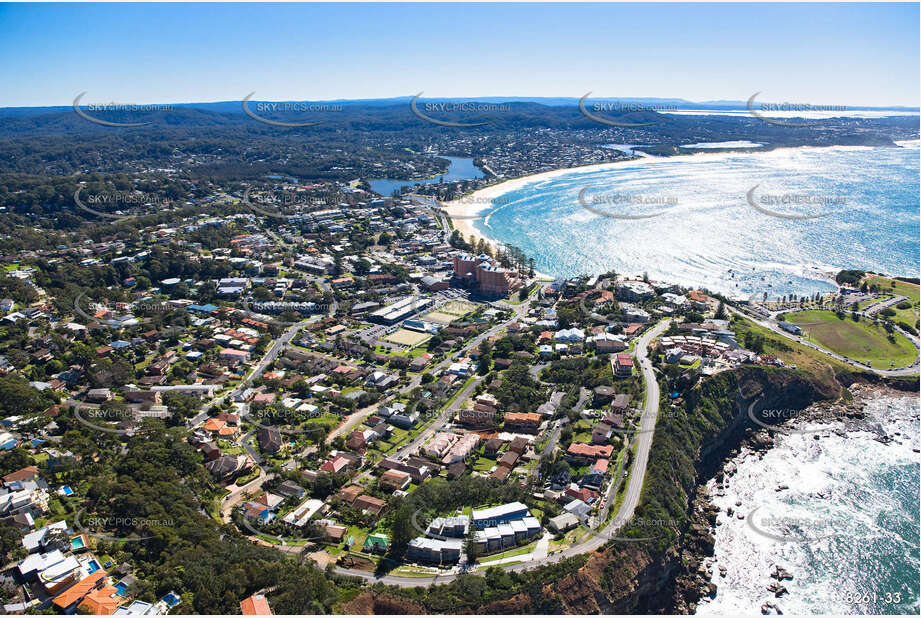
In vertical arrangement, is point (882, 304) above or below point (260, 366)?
above

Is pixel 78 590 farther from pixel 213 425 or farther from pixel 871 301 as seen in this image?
pixel 871 301

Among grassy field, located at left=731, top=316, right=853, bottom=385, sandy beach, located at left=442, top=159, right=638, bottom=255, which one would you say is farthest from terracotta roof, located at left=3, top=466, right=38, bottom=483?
sandy beach, located at left=442, top=159, right=638, bottom=255

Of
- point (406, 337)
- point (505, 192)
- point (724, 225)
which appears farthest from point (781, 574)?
point (505, 192)

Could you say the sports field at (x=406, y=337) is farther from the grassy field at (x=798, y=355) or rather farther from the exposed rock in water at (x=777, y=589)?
the exposed rock in water at (x=777, y=589)

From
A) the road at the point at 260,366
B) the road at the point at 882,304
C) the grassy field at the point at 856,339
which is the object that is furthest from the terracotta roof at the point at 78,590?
the road at the point at 882,304

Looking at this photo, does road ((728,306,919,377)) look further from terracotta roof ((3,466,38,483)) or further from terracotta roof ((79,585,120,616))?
terracotta roof ((3,466,38,483))

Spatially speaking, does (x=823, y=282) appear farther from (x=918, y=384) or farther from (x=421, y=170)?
(x=421, y=170)
